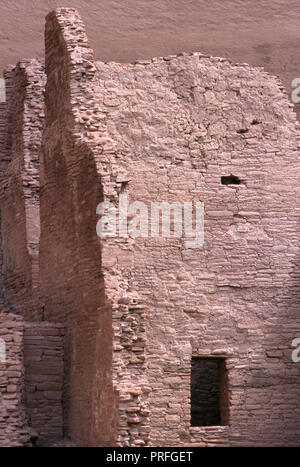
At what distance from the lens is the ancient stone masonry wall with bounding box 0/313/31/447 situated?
20.6m

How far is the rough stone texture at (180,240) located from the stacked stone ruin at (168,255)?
0.08 ft

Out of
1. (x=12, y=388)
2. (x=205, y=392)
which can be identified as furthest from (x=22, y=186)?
(x=12, y=388)

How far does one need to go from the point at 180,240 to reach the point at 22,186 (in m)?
4.89

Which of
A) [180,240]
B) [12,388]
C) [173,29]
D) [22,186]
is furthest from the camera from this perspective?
[173,29]

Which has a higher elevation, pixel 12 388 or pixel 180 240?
pixel 180 240

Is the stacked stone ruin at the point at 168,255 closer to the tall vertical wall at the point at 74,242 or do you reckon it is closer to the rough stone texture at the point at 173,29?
the tall vertical wall at the point at 74,242

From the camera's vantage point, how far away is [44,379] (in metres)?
22.1

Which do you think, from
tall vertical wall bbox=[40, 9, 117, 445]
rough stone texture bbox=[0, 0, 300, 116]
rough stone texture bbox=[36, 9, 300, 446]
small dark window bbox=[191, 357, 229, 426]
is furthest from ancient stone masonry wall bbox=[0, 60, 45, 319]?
rough stone texture bbox=[0, 0, 300, 116]

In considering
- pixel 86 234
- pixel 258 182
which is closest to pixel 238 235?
pixel 258 182

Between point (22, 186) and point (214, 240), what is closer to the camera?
point (214, 240)

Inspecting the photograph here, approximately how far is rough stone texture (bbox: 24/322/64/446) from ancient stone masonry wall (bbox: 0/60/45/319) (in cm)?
171

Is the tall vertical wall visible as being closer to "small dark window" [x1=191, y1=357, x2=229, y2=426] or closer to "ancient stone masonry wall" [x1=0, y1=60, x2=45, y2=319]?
"ancient stone masonry wall" [x1=0, y1=60, x2=45, y2=319]

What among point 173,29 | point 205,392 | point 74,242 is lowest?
point 205,392

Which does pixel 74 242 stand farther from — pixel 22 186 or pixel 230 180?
pixel 22 186
